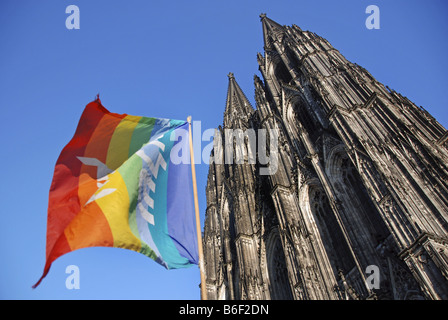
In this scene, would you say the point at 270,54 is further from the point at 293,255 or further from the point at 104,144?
the point at 104,144

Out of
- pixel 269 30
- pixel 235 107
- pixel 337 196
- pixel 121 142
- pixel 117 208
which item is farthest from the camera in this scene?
pixel 235 107

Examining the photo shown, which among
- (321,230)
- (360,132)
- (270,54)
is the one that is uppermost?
(270,54)

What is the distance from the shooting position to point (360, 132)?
16688 mm

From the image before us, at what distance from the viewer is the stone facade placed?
12.5 metres

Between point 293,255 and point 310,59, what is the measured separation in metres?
14.1

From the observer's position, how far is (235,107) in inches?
1681

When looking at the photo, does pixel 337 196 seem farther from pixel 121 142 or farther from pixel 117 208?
pixel 117 208

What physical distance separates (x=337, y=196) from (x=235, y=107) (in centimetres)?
2712

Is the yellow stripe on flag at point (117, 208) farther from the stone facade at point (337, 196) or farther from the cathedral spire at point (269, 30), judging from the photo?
the cathedral spire at point (269, 30)

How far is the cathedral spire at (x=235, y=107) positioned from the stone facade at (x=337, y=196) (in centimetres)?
825

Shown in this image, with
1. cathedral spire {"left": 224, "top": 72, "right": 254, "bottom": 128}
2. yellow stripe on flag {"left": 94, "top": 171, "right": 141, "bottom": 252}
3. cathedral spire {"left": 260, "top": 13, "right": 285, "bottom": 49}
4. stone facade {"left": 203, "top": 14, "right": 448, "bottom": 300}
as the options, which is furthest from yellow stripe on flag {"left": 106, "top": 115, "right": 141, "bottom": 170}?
cathedral spire {"left": 224, "top": 72, "right": 254, "bottom": 128}

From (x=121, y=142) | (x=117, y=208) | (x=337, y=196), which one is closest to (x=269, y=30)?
(x=337, y=196)
